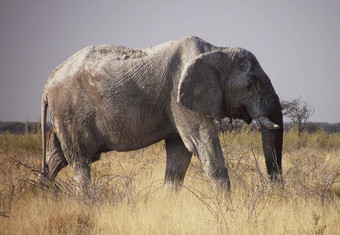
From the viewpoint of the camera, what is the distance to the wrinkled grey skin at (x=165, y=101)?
551 cm

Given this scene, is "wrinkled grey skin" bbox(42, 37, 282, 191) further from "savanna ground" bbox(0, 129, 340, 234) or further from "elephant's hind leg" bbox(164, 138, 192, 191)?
"savanna ground" bbox(0, 129, 340, 234)

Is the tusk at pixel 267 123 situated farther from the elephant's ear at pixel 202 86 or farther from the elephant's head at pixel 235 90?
the elephant's ear at pixel 202 86

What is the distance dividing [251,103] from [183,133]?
0.94m

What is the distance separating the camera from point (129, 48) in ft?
20.4

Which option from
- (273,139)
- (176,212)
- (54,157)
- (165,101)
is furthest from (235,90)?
(54,157)

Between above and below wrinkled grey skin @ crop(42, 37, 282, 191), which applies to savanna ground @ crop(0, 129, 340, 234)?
below

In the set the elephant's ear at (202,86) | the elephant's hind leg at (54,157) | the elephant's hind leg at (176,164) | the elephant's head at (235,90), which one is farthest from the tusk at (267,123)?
the elephant's hind leg at (54,157)

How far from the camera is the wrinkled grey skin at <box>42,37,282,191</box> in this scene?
18.1 feet

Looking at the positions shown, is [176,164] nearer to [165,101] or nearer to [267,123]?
[165,101]

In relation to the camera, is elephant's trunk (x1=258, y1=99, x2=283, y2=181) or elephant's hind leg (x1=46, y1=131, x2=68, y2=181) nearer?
elephant's trunk (x1=258, y1=99, x2=283, y2=181)

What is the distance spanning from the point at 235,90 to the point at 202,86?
45 cm

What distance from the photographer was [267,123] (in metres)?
5.44

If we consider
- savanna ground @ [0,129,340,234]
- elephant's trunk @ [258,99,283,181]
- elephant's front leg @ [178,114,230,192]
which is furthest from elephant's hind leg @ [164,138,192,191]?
elephant's trunk @ [258,99,283,181]

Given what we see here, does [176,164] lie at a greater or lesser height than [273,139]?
lesser
